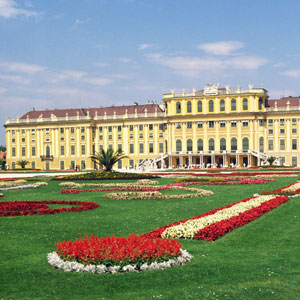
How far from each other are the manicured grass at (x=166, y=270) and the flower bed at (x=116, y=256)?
0.65 feet

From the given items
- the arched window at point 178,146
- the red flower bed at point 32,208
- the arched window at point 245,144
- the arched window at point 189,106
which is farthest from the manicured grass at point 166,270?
the arched window at point 178,146

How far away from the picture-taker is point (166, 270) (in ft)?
32.0

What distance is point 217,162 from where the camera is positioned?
285 ft

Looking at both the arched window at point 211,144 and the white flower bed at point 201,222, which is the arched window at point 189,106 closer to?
the arched window at point 211,144

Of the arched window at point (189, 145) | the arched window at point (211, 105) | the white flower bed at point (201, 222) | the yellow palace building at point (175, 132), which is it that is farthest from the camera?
the arched window at point (189, 145)

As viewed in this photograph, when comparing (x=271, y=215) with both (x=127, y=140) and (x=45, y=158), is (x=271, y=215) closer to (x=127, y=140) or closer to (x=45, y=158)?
(x=127, y=140)

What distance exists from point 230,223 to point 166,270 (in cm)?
532

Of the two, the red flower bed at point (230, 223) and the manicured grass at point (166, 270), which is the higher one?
the red flower bed at point (230, 223)

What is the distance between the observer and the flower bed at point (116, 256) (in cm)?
968

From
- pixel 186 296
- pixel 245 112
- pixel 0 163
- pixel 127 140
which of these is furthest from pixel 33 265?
pixel 0 163

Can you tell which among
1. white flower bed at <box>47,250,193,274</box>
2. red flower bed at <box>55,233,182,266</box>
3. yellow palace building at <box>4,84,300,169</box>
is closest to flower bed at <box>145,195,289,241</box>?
red flower bed at <box>55,233,182,266</box>

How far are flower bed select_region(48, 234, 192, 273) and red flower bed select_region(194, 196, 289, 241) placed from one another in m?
2.89

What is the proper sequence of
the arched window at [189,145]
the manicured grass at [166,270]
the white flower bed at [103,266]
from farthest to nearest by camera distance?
1. the arched window at [189,145]
2. the white flower bed at [103,266]
3. the manicured grass at [166,270]

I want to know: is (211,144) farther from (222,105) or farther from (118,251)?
(118,251)
